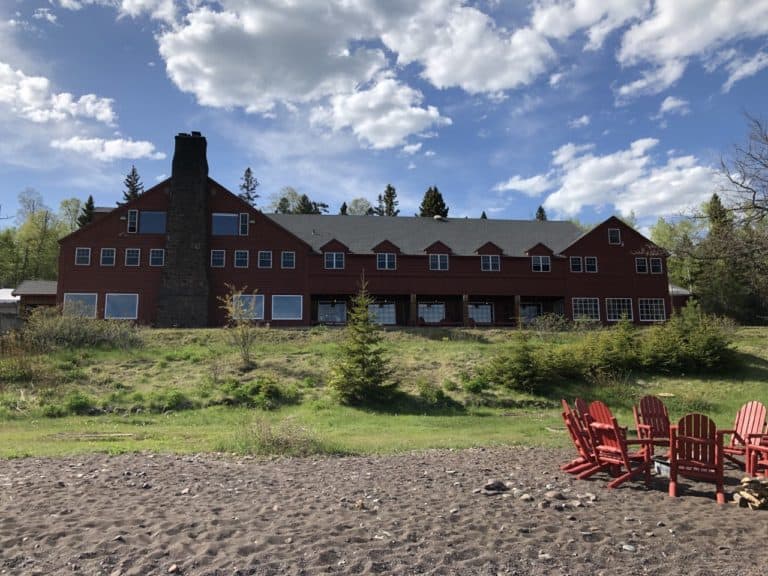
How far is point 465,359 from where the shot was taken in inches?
Result: 1005

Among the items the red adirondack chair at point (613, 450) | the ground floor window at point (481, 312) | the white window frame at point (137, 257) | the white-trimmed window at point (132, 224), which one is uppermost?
the white-trimmed window at point (132, 224)

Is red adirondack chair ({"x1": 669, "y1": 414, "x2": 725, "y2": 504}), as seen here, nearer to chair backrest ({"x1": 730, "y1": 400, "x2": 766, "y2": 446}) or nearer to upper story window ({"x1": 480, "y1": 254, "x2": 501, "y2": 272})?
chair backrest ({"x1": 730, "y1": 400, "x2": 766, "y2": 446})

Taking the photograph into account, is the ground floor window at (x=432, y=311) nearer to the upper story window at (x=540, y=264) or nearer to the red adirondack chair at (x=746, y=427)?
the upper story window at (x=540, y=264)

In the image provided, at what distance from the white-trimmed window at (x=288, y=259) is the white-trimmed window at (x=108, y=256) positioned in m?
10.9

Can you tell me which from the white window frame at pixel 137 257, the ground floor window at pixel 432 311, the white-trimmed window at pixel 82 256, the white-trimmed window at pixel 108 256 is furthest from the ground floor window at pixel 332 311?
the white-trimmed window at pixel 82 256

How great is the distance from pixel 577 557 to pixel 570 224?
154 ft

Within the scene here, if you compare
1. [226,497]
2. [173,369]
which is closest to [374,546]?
[226,497]

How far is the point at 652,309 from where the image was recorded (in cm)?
4453

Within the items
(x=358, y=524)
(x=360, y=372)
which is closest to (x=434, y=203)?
(x=360, y=372)

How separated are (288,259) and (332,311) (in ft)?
16.8

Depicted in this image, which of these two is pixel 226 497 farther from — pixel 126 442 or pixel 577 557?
pixel 126 442

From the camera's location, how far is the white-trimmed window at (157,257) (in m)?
38.7

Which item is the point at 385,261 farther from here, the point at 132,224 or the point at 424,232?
the point at 132,224

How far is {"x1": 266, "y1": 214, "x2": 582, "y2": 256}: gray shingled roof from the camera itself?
4362cm
